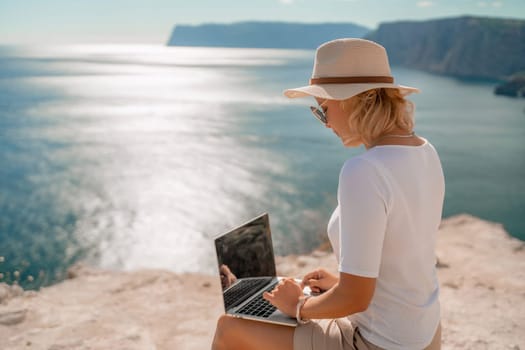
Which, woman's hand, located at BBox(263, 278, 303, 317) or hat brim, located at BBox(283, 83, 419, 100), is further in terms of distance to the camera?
woman's hand, located at BBox(263, 278, 303, 317)

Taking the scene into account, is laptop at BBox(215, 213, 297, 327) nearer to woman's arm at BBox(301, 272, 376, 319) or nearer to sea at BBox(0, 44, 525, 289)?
woman's arm at BBox(301, 272, 376, 319)

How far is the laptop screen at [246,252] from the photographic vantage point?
2.01 metres

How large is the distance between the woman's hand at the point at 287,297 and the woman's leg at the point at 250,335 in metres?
0.08

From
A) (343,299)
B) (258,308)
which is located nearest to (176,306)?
(258,308)

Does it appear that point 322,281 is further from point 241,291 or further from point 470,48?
point 470,48

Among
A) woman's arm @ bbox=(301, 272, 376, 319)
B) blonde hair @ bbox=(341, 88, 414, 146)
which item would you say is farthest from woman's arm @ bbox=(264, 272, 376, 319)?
blonde hair @ bbox=(341, 88, 414, 146)

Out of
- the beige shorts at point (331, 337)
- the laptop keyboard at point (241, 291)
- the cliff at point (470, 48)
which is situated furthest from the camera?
the cliff at point (470, 48)

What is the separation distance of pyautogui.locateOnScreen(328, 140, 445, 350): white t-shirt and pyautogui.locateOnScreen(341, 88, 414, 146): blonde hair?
99mm

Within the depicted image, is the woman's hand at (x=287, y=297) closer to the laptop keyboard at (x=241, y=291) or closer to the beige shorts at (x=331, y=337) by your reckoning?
the beige shorts at (x=331, y=337)

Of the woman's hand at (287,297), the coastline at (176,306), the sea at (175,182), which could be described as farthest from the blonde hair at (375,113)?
the sea at (175,182)

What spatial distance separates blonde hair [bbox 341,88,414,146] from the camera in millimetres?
1604

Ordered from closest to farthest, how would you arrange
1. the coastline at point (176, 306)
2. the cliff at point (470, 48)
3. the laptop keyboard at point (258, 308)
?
the laptop keyboard at point (258, 308), the coastline at point (176, 306), the cliff at point (470, 48)

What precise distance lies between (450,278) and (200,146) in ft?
41.3

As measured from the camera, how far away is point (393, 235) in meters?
1.54
